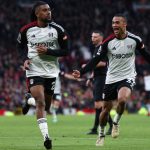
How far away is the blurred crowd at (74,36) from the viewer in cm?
3609

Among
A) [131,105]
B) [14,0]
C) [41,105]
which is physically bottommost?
[131,105]

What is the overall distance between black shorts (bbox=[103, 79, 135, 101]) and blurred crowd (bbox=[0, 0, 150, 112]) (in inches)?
807

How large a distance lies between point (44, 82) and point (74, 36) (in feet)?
96.5

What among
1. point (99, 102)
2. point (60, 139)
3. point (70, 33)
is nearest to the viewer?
point (60, 139)

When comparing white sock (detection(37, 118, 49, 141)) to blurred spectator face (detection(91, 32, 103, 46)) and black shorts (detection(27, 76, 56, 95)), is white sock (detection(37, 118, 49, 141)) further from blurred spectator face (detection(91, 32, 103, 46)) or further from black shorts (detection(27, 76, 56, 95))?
blurred spectator face (detection(91, 32, 103, 46))

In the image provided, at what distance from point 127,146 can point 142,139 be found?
222cm

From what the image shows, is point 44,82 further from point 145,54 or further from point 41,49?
point 145,54

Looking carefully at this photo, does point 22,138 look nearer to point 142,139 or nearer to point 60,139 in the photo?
point 60,139

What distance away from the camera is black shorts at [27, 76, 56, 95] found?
13016 millimetres

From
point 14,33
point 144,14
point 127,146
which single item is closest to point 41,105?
point 127,146

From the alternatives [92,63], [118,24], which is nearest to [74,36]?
[118,24]

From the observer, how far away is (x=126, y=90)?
46.0 ft

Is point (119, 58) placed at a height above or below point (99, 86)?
above

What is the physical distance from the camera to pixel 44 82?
13.3m
